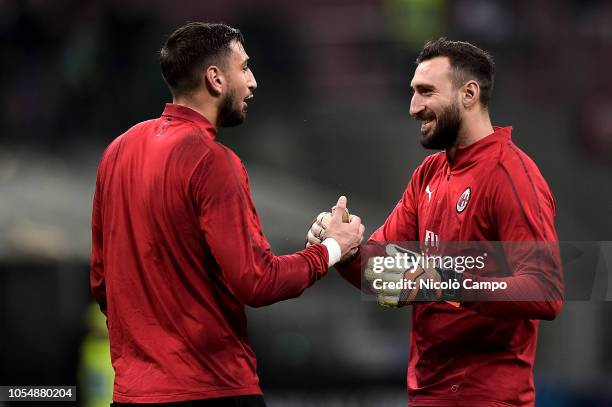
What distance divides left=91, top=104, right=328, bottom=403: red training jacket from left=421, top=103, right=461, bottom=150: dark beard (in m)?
0.89

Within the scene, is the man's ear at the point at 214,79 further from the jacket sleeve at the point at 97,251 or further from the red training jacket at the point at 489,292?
the red training jacket at the point at 489,292

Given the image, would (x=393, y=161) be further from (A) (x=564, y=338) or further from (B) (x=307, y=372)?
(B) (x=307, y=372)

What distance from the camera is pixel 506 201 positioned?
4.02 m

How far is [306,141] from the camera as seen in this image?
10164mm

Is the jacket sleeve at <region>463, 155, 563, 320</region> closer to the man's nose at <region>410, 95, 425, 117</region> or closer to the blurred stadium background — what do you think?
the man's nose at <region>410, 95, 425, 117</region>

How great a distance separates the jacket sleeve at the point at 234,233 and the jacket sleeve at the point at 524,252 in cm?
74

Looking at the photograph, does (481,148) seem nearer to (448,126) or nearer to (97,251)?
(448,126)

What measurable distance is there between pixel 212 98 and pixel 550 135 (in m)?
6.69

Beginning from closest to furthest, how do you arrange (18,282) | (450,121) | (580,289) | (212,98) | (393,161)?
(212,98), (450,121), (580,289), (18,282), (393,161)

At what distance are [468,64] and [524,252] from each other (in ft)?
2.84

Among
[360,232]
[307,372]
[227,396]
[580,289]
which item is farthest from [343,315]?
[227,396]

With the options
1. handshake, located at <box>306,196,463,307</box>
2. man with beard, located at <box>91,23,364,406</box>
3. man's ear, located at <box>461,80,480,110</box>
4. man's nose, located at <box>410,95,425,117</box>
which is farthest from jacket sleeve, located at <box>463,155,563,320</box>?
man with beard, located at <box>91,23,364,406</box>

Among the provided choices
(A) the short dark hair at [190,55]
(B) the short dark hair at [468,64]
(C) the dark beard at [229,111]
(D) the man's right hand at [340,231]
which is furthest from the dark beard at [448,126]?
(A) the short dark hair at [190,55]

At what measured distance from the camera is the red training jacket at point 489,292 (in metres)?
3.88
